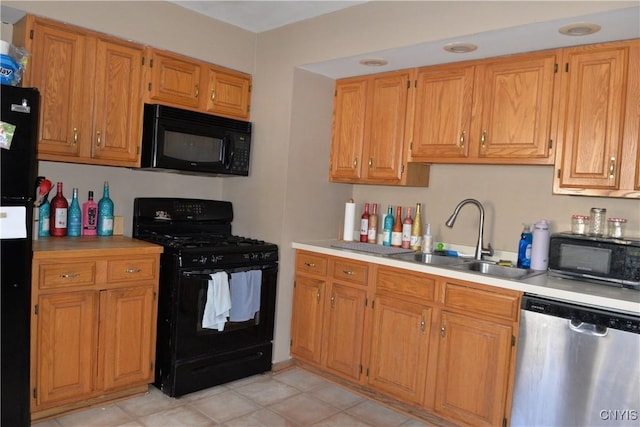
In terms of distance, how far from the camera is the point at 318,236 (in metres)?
3.53

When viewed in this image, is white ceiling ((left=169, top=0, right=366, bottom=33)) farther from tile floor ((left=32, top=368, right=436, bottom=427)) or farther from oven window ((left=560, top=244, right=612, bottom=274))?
tile floor ((left=32, top=368, right=436, bottom=427))

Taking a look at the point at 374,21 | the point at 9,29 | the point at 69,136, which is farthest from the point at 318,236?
the point at 9,29

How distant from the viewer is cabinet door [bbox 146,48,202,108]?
3.00 metres

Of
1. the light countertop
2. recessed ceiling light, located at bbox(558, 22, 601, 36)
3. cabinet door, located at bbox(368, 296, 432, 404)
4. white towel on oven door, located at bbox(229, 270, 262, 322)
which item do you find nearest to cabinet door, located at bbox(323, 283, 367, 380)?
cabinet door, located at bbox(368, 296, 432, 404)

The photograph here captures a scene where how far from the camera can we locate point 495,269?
2.87 metres

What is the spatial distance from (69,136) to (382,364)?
7.37 feet

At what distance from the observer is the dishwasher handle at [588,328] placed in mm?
2033

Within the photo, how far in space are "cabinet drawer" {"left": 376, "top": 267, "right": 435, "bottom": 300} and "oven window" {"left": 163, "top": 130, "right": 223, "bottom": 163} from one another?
1.40m

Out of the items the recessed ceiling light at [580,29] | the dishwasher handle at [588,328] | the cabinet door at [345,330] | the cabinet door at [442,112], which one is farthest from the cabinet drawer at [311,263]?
the recessed ceiling light at [580,29]

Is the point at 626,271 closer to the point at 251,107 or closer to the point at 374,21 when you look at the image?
the point at 374,21

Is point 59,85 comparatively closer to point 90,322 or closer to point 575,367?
point 90,322

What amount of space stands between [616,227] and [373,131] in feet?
5.12

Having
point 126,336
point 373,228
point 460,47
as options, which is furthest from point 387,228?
point 126,336

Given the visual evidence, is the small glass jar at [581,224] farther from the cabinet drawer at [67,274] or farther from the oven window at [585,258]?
the cabinet drawer at [67,274]
